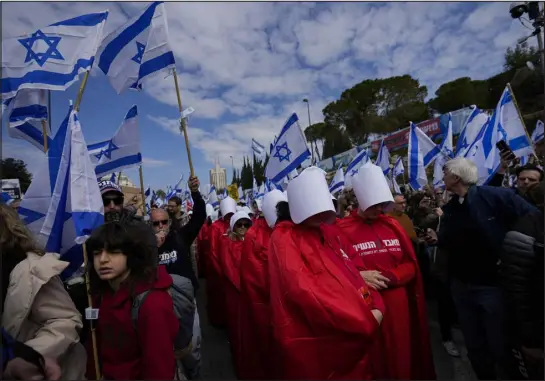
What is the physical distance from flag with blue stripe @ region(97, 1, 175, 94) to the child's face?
2.60 meters

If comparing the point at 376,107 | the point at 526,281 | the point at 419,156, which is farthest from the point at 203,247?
the point at 376,107

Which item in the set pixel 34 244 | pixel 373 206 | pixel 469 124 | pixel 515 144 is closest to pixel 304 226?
pixel 373 206

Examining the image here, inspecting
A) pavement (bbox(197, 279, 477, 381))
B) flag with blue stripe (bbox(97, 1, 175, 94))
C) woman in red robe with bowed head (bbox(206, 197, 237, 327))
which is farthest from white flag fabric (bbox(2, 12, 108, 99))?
pavement (bbox(197, 279, 477, 381))

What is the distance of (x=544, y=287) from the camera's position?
5.48ft

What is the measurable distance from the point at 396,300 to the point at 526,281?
129 cm

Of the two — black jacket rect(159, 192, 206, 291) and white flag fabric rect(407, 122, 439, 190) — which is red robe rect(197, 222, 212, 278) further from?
white flag fabric rect(407, 122, 439, 190)

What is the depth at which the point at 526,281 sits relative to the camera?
5.64ft

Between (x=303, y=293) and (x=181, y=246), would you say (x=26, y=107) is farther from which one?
(x=303, y=293)

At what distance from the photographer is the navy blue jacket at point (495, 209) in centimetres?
277

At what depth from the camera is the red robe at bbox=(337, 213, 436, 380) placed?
9.44 ft

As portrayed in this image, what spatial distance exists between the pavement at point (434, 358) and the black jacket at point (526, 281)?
209 centimetres

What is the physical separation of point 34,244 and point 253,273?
1.84 metres

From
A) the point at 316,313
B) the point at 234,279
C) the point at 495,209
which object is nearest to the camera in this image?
the point at 316,313

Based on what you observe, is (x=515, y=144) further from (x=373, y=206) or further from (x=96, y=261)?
(x=96, y=261)
